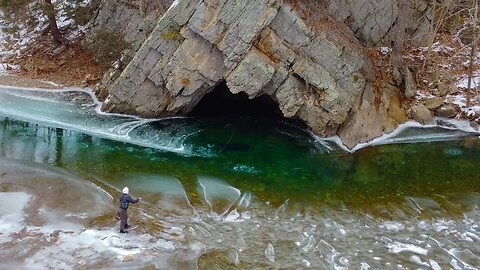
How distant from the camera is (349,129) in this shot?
1153 inches

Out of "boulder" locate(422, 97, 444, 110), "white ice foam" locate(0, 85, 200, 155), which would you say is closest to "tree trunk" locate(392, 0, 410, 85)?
"boulder" locate(422, 97, 444, 110)

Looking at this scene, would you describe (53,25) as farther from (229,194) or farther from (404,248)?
(404,248)

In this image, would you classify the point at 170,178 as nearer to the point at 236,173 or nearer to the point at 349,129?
the point at 236,173

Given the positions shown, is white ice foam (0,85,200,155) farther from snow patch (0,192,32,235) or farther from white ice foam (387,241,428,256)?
white ice foam (387,241,428,256)

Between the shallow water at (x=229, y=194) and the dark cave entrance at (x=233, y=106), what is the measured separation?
1.37 metres

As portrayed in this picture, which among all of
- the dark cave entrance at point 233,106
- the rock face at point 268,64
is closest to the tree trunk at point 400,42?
the rock face at point 268,64

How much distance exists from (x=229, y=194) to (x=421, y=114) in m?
16.1

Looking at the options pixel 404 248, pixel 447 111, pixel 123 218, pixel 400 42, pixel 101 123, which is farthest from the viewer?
pixel 400 42

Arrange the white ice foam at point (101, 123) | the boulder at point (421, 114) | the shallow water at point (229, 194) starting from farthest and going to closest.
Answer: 1. the boulder at point (421, 114)
2. the white ice foam at point (101, 123)
3. the shallow water at point (229, 194)

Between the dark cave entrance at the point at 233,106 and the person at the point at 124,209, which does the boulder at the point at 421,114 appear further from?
the person at the point at 124,209

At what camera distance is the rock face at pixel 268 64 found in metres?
27.0

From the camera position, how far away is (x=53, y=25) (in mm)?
38875

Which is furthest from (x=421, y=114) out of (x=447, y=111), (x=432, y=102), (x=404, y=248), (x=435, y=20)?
(x=404, y=248)

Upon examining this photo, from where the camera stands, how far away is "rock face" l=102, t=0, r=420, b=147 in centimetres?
Answer: 2705
